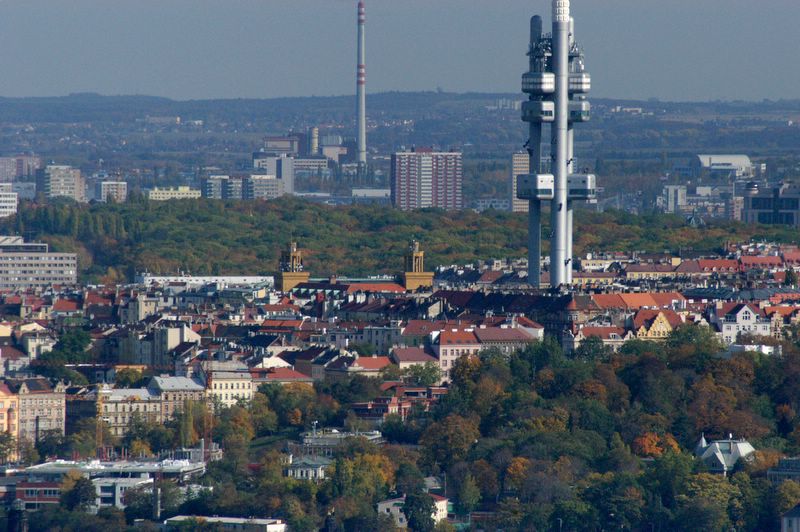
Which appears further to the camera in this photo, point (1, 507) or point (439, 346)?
point (439, 346)

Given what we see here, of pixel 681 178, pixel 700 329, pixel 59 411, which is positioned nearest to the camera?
pixel 59 411

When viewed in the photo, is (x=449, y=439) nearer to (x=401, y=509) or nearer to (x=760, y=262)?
(x=401, y=509)

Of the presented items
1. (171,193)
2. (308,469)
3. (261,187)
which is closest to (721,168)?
(261,187)

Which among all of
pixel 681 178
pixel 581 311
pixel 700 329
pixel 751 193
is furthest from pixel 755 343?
pixel 681 178

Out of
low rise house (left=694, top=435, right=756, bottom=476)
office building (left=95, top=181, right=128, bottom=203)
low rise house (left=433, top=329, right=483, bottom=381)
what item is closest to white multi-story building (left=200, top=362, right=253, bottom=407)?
low rise house (left=433, top=329, right=483, bottom=381)

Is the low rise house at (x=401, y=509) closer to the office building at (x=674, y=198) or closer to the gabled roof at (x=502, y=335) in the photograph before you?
the gabled roof at (x=502, y=335)

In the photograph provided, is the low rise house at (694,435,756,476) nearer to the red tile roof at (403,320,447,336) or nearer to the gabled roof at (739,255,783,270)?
the red tile roof at (403,320,447,336)

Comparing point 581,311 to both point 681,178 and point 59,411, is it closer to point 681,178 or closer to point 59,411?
point 59,411
